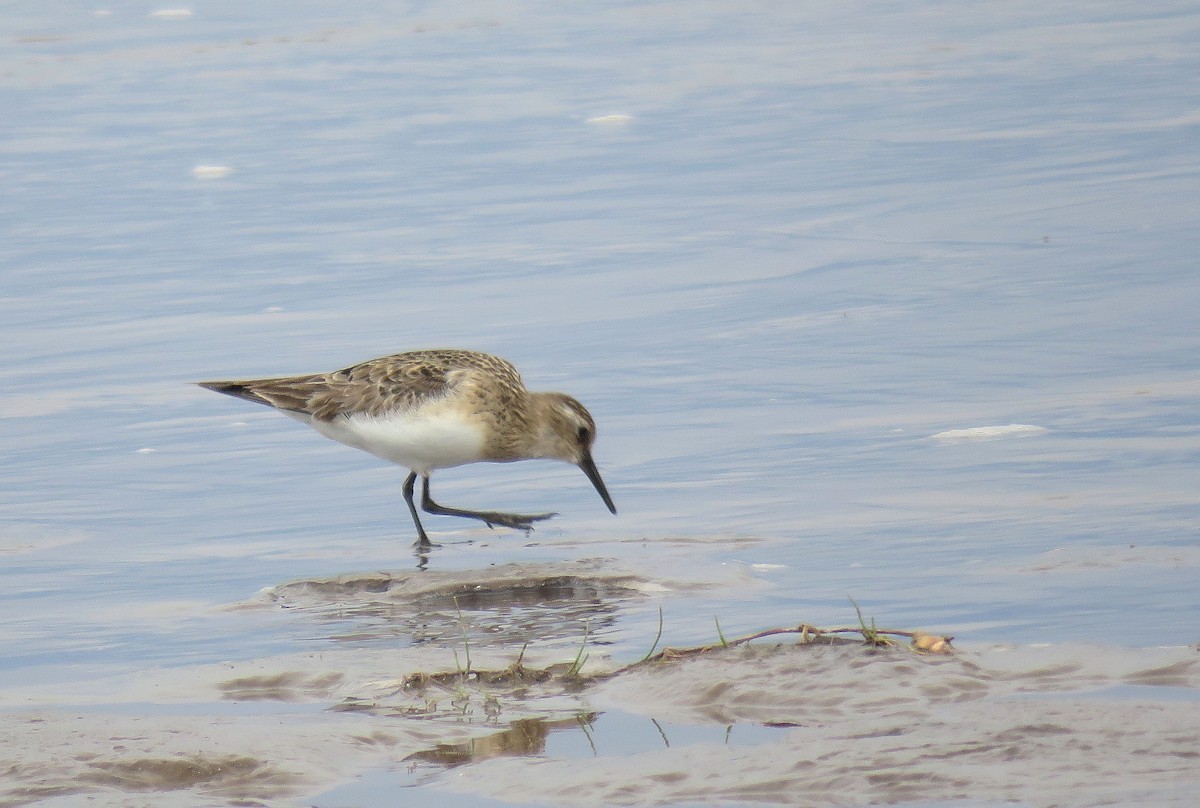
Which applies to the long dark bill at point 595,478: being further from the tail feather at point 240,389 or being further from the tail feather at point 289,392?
the tail feather at point 240,389

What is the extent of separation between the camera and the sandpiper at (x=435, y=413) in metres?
8.05

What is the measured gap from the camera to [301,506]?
26.2 ft

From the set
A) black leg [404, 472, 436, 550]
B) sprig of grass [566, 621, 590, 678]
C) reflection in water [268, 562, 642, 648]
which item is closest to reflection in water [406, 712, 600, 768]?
sprig of grass [566, 621, 590, 678]

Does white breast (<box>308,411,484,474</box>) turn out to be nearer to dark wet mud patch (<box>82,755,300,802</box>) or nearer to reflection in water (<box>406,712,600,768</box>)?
reflection in water (<box>406,712,600,768</box>)

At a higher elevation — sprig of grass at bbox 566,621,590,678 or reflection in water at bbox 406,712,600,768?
sprig of grass at bbox 566,621,590,678

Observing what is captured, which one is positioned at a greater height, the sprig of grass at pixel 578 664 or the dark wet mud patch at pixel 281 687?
the sprig of grass at pixel 578 664

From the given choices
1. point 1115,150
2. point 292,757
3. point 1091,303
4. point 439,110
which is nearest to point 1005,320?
point 1091,303

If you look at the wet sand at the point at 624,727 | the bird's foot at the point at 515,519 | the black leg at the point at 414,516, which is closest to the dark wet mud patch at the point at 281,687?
the wet sand at the point at 624,727

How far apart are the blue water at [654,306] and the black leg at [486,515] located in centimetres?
14

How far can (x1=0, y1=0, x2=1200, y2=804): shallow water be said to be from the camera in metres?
6.07

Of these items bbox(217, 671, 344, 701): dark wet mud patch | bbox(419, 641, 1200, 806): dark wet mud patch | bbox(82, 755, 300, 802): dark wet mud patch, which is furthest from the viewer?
bbox(217, 671, 344, 701): dark wet mud patch

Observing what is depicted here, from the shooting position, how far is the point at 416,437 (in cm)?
802

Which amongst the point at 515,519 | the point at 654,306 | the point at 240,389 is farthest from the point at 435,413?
the point at 654,306

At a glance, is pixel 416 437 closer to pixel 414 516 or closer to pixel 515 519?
pixel 414 516
